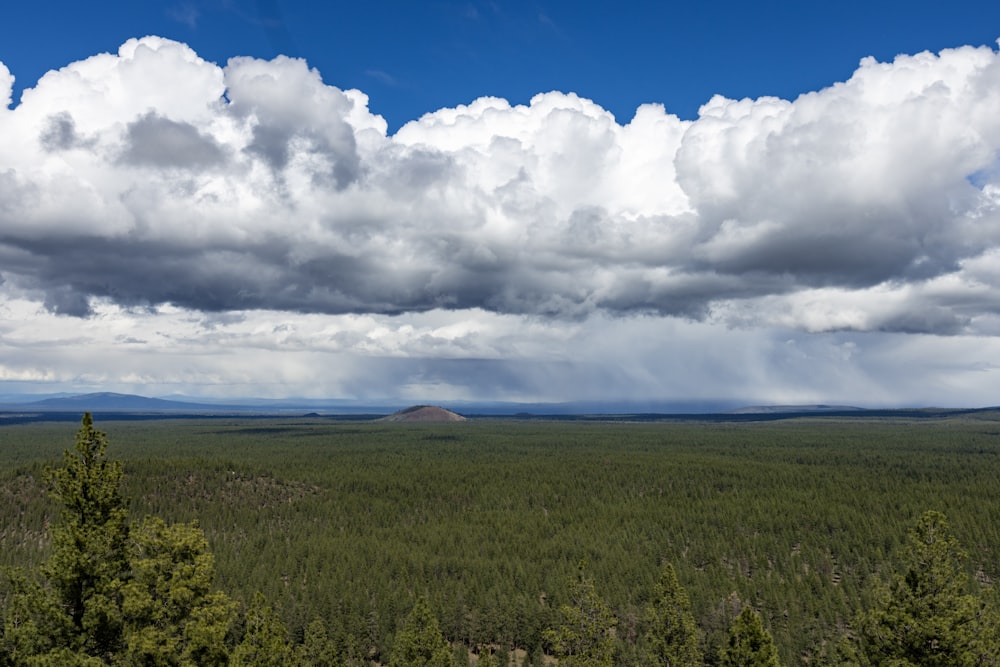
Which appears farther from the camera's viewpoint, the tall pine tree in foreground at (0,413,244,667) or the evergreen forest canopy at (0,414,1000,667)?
the evergreen forest canopy at (0,414,1000,667)

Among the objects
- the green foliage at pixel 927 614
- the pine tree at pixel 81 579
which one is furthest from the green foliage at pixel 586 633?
the pine tree at pixel 81 579

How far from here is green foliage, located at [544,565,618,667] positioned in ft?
152

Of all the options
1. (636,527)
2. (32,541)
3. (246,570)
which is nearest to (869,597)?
(636,527)

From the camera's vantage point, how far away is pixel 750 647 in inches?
1998

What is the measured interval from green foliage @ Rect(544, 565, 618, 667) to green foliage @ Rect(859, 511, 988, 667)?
61.0 ft

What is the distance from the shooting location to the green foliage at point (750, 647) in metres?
50.2

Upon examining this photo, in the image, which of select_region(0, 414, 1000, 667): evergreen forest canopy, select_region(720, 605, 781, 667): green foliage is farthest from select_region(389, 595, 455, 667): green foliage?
select_region(720, 605, 781, 667): green foliage

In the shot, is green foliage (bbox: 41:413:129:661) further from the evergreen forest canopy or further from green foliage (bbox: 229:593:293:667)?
green foliage (bbox: 229:593:293:667)

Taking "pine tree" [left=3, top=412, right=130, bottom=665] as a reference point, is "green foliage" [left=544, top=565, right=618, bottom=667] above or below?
below

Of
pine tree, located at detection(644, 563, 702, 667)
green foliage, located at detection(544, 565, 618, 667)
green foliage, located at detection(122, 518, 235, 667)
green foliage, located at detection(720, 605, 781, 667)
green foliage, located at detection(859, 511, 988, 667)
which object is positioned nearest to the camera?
Answer: green foliage, located at detection(122, 518, 235, 667)

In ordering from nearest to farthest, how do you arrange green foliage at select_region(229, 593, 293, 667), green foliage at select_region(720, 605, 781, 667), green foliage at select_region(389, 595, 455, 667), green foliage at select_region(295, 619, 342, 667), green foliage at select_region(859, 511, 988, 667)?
green foliage at select_region(859, 511, 988, 667) < green foliage at select_region(720, 605, 781, 667) < green foliage at select_region(229, 593, 293, 667) < green foliage at select_region(389, 595, 455, 667) < green foliage at select_region(295, 619, 342, 667)

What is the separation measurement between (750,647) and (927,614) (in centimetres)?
1639

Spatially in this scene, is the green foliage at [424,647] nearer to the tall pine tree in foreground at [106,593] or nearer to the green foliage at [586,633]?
the green foliage at [586,633]

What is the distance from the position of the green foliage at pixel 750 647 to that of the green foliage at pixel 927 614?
10.8 meters
